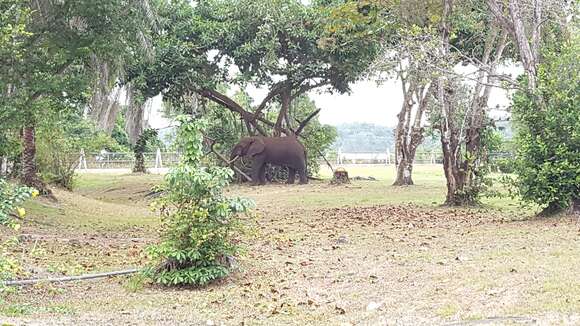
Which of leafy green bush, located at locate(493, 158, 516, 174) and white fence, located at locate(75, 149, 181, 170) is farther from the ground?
white fence, located at locate(75, 149, 181, 170)

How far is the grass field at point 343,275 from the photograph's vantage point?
593 centimetres

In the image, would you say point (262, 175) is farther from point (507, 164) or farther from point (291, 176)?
point (507, 164)

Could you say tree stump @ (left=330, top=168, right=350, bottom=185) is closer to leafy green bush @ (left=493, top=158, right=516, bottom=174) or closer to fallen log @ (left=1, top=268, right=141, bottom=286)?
leafy green bush @ (left=493, top=158, right=516, bottom=174)

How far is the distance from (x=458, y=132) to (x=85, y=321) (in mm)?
11083

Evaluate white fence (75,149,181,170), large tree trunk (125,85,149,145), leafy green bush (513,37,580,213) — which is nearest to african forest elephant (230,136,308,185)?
large tree trunk (125,85,149,145)

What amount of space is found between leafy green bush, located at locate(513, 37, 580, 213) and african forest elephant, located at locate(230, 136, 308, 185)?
50.0 feet

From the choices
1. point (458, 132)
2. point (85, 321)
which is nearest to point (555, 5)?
point (458, 132)

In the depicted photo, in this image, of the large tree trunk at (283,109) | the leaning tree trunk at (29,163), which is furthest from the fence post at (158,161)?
the leaning tree trunk at (29,163)

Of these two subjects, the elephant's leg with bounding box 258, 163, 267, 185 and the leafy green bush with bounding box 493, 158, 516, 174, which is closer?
the leafy green bush with bounding box 493, 158, 516, 174

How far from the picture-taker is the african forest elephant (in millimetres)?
25978

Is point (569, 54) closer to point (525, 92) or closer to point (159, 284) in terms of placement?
point (525, 92)

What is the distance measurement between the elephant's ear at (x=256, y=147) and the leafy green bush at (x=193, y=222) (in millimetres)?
17618

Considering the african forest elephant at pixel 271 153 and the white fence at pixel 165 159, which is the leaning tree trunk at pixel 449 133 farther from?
Result: the white fence at pixel 165 159

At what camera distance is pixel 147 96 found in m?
24.5
